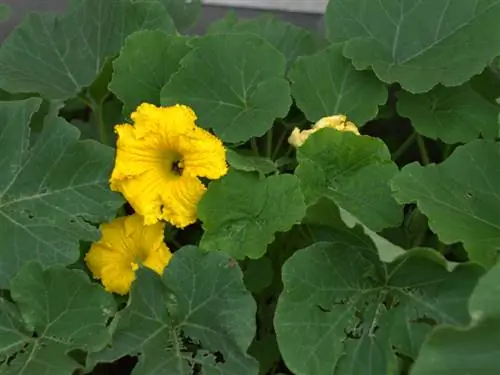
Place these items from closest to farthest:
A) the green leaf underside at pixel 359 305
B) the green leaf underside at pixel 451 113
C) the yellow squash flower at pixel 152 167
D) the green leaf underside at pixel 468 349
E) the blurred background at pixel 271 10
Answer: the green leaf underside at pixel 468 349
the green leaf underside at pixel 359 305
the yellow squash flower at pixel 152 167
the green leaf underside at pixel 451 113
the blurred background at pixel 271 10

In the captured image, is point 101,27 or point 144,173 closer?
point 144,173

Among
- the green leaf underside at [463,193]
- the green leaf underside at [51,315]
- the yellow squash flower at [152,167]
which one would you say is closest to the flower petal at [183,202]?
the yellow squash flower at [152,167]

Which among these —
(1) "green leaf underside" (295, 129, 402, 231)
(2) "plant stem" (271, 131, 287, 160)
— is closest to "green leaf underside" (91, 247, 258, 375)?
(1) "green leaf underside" (295, 129, 402, 231)

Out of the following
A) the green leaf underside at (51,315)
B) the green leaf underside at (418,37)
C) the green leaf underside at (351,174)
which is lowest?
the green leaf underside at (51,315)

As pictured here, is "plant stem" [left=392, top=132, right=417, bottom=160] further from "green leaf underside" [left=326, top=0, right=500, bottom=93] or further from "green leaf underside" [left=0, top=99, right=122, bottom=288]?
"green leaf underside" [left=0, top=99, right=122, bottom=288]

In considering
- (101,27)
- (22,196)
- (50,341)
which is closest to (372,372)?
(50,341)

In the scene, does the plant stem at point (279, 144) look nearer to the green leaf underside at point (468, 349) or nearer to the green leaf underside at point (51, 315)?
the green leaf underside at point (51, 315)

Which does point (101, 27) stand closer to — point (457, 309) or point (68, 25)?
point (68, 25)
